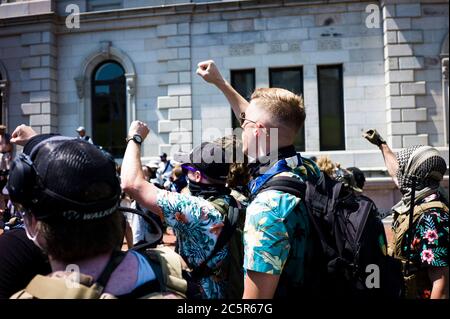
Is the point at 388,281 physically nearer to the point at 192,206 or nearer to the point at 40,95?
the point at 192,206

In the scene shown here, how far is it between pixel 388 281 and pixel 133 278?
126cm

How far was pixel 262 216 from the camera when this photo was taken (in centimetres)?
196

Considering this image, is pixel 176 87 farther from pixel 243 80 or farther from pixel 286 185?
pixel 286 185

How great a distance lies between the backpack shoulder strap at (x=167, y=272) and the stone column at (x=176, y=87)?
11.9 meters

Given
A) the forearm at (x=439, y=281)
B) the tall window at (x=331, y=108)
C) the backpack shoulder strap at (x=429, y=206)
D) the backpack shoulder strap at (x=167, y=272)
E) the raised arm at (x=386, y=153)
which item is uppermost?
the tall window at (x=331, y=108)

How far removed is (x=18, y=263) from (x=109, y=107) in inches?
538

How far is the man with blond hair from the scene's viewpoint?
1930 mm

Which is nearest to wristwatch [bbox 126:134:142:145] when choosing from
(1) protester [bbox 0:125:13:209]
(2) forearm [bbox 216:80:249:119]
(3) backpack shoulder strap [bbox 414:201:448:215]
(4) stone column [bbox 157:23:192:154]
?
(2) forearm [bbox 216:80:249:119]

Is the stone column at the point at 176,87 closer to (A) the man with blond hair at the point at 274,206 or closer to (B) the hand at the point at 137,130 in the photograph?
(B) the hand at the point at 137,130

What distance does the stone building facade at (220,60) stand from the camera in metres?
12.7

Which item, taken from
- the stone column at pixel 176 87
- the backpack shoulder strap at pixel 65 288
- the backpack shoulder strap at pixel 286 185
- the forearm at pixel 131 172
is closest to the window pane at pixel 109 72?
the stone column at pixel 176 87

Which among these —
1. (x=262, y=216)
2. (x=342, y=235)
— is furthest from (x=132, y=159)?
(x=342, y=235)

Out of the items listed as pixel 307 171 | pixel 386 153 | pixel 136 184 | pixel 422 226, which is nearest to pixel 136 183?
pixel 136 184

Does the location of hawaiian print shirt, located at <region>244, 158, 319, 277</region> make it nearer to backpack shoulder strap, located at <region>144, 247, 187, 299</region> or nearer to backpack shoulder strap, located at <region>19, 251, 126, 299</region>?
backpack shoulder strap, located at <region>144, 247, 187, 299</region>
